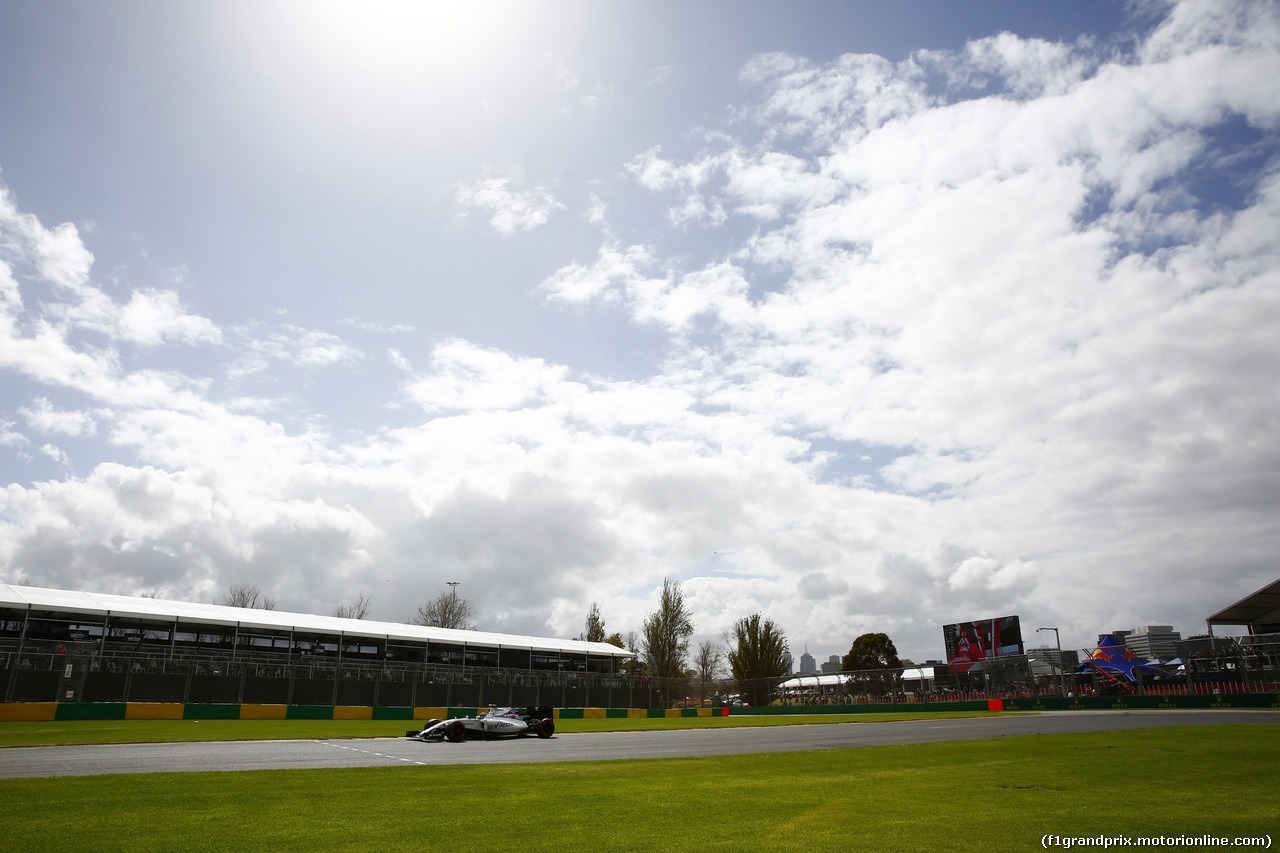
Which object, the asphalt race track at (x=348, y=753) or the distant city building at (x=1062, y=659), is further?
the distant city building at (x=1062, y=659)

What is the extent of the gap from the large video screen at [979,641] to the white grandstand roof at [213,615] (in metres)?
36.1

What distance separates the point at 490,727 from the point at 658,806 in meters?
17.8

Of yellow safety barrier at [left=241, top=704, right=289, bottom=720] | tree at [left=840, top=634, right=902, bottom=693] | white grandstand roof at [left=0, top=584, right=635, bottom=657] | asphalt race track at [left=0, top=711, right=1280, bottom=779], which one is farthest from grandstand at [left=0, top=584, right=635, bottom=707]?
tree at [left=840, top=634, right=902, bottom=693]

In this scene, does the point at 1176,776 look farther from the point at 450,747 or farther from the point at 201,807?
the point at 450,747

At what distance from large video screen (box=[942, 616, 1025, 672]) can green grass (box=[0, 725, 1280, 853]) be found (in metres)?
50.6

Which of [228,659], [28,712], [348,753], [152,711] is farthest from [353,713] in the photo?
[348,753]

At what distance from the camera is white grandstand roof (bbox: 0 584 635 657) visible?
41.2 m

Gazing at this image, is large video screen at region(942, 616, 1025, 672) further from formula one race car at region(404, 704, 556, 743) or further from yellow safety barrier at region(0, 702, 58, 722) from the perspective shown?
yellow safety barrier at region(0, 702, 58, 722)

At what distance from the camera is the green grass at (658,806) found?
7027mm

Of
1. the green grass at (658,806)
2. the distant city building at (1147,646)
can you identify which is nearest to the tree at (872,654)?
the distant city building at (1147,646)

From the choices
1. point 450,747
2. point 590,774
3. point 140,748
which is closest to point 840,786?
point 590,774

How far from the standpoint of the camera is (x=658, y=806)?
9172 mm

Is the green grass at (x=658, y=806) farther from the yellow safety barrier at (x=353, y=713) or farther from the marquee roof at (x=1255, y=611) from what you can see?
the marquee roof at (x=1255, y=611)

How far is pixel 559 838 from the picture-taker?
7160mm
